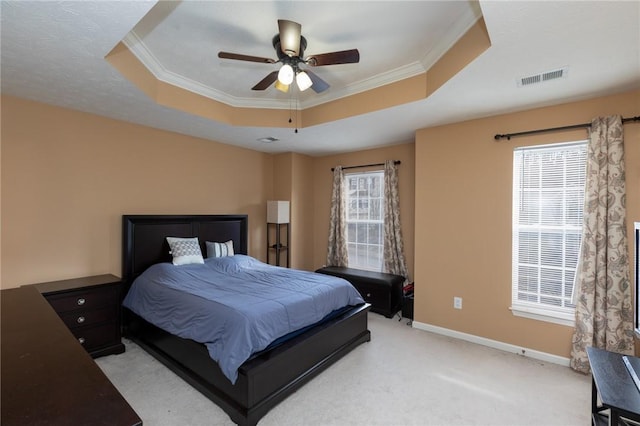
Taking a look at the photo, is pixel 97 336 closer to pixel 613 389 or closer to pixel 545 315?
pixel 613 389

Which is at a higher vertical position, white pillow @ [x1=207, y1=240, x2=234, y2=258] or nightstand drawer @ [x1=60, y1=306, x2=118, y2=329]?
white pillow @ [x1=207, y1=240, x2=234, y2=258]

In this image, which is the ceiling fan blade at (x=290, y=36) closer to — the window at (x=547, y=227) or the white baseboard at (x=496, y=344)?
the window at (x=547, y=227)

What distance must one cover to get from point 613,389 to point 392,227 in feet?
10.4

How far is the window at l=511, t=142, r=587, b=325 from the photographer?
9.31ft

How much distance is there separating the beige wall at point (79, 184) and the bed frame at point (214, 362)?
0.21 meters

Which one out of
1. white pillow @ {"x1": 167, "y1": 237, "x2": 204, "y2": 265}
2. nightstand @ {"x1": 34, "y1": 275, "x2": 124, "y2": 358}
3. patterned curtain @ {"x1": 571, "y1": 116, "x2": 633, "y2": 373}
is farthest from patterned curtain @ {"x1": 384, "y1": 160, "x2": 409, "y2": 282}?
nightstand @ {"x1": 34, "y1": 275, "x2": 124, "y2": 358}

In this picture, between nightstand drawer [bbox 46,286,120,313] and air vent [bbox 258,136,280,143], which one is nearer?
nightstand drawer [bbox 46,286,120,313]

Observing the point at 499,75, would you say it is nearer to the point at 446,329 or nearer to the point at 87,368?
the point at 446,329

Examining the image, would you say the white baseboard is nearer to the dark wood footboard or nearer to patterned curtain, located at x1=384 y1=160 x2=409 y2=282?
patterned curtain, located at x1=384 y1=160 x2=409 y2=282

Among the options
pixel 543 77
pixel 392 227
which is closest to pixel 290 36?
pixel 543 77

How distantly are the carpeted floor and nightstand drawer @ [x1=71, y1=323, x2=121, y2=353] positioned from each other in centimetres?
16

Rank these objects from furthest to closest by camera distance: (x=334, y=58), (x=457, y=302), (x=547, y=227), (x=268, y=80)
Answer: (x=457, y=302)
(x=547, y=227)
(x=268, y=80)
(x=334, y=58)

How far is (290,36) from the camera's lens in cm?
189

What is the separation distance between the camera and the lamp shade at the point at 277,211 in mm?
4824
